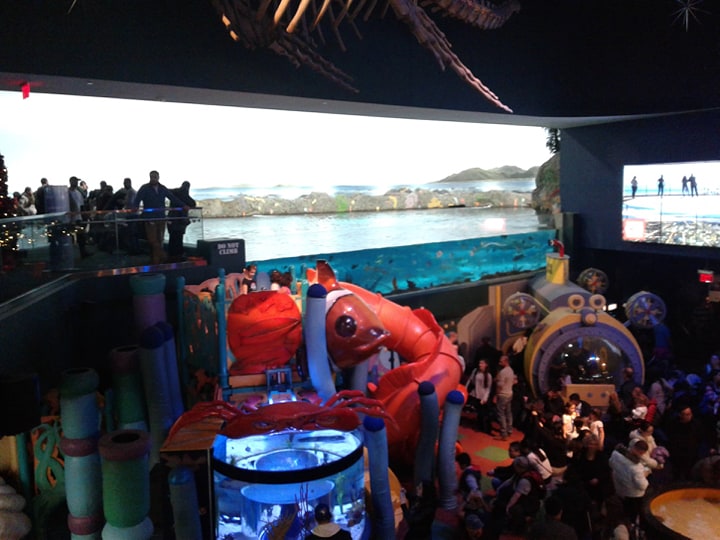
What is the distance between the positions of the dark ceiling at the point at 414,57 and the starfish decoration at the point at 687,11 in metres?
0.02

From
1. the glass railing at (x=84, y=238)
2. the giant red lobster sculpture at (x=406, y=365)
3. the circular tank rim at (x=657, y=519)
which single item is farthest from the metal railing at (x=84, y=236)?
the circular tank rim at (x=657, y=519)

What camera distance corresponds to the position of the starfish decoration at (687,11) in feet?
35.7

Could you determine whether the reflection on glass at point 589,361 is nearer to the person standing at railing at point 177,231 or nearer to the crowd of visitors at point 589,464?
the crowd of visitors at point 589,464

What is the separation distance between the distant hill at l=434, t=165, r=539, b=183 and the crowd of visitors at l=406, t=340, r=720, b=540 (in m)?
6.25

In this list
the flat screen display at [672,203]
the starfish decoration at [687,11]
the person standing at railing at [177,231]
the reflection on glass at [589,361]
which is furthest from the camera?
the flat screen display at [672,203]

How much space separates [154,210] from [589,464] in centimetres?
485

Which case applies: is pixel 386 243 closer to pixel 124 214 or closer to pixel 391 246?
pixel 391 246

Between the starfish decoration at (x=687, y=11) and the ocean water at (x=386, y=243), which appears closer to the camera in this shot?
the ocean water at (x=386, y=243)

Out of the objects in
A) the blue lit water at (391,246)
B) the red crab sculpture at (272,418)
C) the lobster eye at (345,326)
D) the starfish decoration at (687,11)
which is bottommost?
the red crab sculpture at (272,418)

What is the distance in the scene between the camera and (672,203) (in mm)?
11625

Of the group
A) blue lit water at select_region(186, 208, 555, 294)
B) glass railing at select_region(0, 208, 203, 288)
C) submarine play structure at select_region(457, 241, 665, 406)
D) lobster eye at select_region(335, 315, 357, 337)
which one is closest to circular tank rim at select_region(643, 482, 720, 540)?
lobster eye at select_region(335, 315, 357, 337)

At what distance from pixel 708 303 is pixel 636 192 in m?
2.67

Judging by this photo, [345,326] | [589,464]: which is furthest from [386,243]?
[589,464]

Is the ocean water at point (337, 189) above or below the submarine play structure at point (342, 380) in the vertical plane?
above
